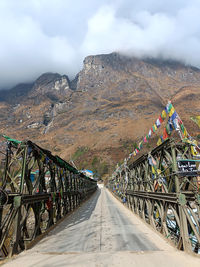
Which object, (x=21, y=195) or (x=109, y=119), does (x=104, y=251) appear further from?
(x=109, y=119)

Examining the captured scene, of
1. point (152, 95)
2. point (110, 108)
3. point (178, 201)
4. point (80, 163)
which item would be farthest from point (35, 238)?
point (152, 95)

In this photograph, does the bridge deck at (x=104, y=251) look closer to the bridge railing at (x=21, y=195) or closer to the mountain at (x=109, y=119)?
the bridge railing at (x=21, y=195)

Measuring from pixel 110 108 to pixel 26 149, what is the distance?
158554 mm

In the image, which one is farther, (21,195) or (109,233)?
(109,233)

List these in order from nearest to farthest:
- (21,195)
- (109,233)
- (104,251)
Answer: (104,251) → (21,195) → (109,233)

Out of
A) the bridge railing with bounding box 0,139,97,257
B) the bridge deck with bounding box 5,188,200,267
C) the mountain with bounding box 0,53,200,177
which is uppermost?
the mountain with bounding box 0,53,200,177

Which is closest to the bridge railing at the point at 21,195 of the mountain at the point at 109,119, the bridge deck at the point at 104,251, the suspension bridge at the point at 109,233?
the suspension bridge at the point at 109,233

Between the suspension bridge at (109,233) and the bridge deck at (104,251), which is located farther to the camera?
the suspension bridge at (109,233)

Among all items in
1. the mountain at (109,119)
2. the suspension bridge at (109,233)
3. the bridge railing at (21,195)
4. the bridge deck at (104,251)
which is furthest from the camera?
the mountain at (109,119)

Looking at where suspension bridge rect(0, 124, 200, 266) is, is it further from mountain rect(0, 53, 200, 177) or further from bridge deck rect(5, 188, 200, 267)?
mountain rect(0, 53, 200, 177)

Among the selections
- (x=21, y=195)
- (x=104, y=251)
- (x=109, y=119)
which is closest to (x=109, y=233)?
(x=104, y=251)

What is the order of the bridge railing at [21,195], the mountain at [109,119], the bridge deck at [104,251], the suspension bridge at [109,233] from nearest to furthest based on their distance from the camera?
1. the bridge deck at [104,251]
2. the suspension bridge at [109,233]
3. the bridge railing at [21,195]
4. the mountain at [109,119]

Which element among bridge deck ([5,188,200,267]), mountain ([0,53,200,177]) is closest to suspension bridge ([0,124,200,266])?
bridge deck ([5,188,200,267])

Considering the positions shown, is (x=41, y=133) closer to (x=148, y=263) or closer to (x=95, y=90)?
(x=95, y=90)
